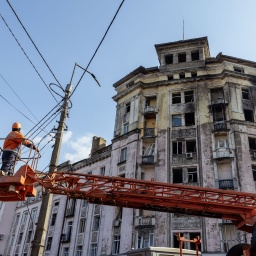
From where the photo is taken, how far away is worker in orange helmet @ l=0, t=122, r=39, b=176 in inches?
393

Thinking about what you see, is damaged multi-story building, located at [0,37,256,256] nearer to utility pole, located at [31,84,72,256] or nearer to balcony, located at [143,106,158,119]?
balcony, located at [143,106,158,119]

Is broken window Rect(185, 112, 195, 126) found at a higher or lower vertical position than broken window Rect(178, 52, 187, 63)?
lower

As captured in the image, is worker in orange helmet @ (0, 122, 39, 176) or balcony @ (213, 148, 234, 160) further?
balcony @ (213, 148, 234, 160)

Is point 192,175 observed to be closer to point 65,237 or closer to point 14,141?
point 65,237

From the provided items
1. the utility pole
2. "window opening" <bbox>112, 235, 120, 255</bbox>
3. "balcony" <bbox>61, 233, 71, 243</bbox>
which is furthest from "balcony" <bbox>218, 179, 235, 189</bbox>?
the utility pole

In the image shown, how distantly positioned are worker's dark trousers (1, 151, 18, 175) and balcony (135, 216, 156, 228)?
1914 cm

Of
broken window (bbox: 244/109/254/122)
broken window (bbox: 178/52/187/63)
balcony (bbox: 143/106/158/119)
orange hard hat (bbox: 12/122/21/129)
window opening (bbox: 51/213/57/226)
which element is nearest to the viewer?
orange hard hat (bbox: 12/122/21/129)

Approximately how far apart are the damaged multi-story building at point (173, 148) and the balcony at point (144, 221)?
0.09 m

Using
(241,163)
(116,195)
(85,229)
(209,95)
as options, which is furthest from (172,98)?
(116,195)

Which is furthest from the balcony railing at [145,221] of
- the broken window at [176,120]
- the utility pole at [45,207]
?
the utility pole at [45,207]

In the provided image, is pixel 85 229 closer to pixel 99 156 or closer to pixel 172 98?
pixel 99 156

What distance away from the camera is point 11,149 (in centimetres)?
1016

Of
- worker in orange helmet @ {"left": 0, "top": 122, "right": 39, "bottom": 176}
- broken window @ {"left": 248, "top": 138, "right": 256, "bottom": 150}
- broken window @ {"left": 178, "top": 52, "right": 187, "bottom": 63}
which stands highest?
broken window @ {"left": 178, "top": 52, "right": 187, "bottom": 63}

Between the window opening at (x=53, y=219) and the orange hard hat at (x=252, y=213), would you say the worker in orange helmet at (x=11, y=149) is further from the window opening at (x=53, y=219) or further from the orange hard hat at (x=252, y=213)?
the window opening at (x=53, y=219)
